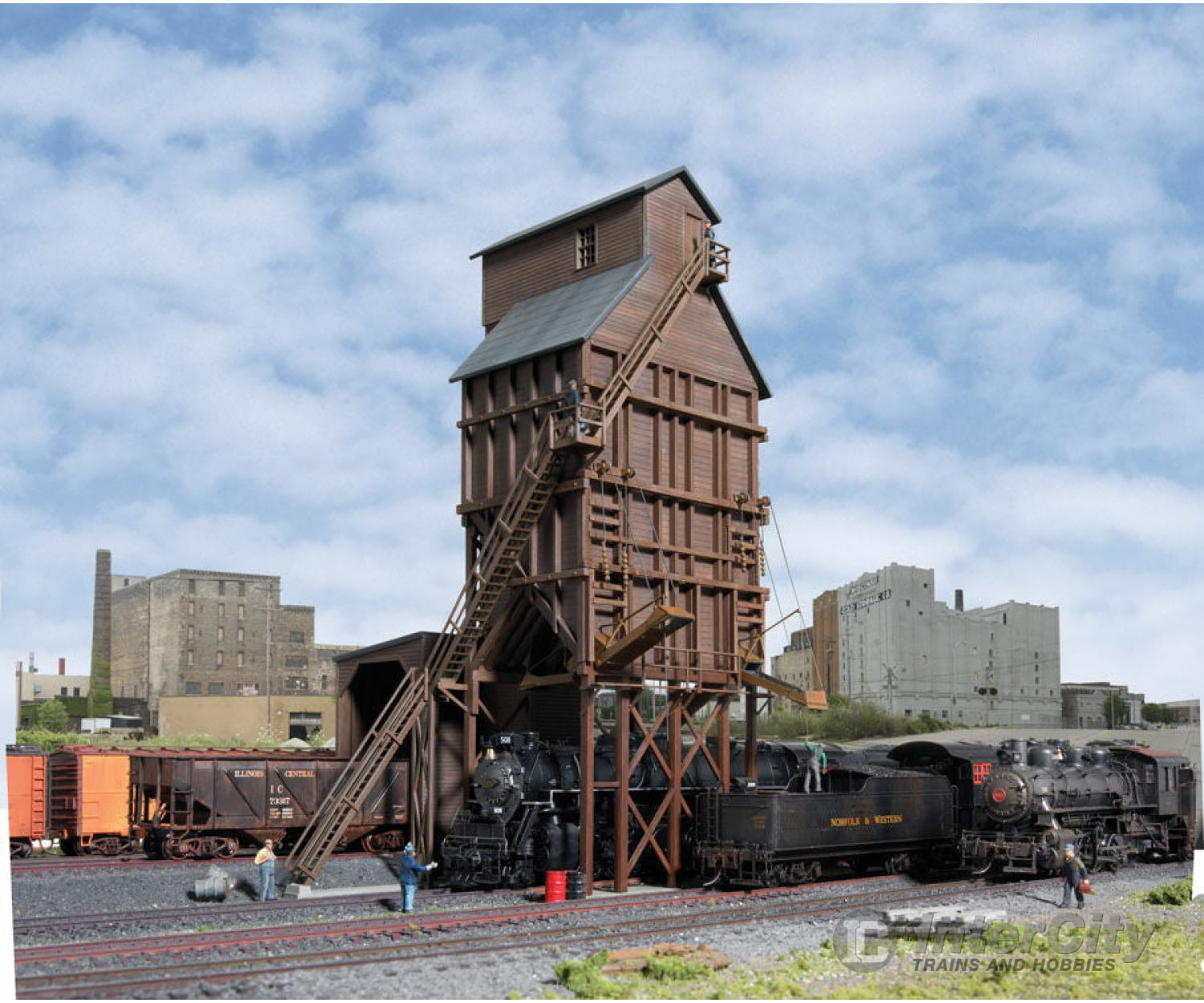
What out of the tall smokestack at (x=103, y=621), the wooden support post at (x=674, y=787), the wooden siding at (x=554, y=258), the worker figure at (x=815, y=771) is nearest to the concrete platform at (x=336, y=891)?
the wooden support post at (x=674, y=787)

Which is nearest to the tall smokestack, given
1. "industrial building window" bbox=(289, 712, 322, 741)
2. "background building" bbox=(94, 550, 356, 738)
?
"background building" bbox=(94, 550, 356, 738)

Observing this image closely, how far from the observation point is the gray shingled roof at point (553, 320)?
1277 inches

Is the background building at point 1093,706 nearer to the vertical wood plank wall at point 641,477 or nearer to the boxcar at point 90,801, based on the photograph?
the vertical wood plank wall at point 641,477

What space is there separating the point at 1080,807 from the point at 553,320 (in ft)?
58.5

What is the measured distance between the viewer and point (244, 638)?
322 ft

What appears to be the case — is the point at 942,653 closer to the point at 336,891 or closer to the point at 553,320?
the point at 553,320

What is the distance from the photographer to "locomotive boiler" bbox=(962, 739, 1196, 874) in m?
31.2

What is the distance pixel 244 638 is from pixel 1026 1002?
86.4 metres

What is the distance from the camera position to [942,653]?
81750mm

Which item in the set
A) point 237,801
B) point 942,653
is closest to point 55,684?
point 942,653

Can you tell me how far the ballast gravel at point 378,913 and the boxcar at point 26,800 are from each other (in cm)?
577

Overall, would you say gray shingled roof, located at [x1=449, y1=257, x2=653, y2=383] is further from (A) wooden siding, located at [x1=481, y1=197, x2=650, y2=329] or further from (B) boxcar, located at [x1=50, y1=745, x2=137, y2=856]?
(B) boxcar, located at [x1=50, y1=745, x2=137, y2=856]

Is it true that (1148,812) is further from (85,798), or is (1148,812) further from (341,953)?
(85,798)

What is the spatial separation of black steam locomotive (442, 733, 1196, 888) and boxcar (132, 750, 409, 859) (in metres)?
5.03
